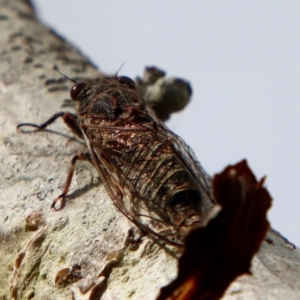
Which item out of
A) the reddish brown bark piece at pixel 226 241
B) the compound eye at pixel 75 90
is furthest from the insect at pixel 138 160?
the reddish brown bark piece at pixel 226 241

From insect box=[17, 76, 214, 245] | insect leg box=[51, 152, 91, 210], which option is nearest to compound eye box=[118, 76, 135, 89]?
insect box=[17, 76, 214, 245]

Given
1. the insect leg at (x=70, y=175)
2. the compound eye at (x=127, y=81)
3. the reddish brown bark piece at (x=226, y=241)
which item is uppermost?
the reddish brown bark piece at (x=226, y=241)

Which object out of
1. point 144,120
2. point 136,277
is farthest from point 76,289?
point 144,120

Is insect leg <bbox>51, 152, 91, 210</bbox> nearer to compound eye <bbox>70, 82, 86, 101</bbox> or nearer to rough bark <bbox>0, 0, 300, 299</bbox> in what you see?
rough bark <bbox>0, 0, 300, 299</bbox>

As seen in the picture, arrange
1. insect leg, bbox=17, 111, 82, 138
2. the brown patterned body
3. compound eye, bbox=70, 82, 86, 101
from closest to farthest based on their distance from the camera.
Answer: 1. the brown patterned body
2. insect leg, bbox=17, 111, 82, 138
3. compound eye, bbox=70, 82, 86, 101

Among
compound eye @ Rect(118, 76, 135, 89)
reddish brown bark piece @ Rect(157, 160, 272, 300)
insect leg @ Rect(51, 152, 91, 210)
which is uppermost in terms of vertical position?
reddish brown bark piece @ Rect(157, 160, 272, 300)

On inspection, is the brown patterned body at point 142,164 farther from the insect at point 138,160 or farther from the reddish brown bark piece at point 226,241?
the reddish brown bark piece at point 226,241

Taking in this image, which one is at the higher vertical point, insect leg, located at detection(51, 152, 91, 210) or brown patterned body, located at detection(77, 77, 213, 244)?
brown patterned body, located at detection(77, 77, 213, 244)

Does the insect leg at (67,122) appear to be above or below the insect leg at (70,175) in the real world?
below
